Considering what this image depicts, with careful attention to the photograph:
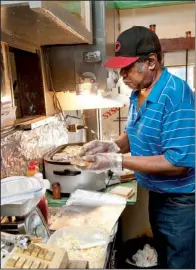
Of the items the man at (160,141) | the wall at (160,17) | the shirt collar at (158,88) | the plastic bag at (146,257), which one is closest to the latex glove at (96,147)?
the man at (160,141)

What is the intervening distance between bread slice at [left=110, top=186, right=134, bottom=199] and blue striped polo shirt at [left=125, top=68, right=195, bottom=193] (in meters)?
0.14

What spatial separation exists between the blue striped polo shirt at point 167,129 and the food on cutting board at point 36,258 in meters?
0.55

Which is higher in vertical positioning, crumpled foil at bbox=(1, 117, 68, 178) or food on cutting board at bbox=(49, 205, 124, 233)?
crumpled foil at bbox=(1, 117, 68, 178)

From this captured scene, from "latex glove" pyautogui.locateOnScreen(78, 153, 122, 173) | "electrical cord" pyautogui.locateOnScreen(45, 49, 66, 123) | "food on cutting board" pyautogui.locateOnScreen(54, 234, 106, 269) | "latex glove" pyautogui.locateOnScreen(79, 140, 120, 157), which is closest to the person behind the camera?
"food on cutting board" pyautogui.locateOnScreen(54, 234, 106, 269)

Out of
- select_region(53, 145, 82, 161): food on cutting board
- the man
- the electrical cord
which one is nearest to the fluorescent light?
the electrical cord

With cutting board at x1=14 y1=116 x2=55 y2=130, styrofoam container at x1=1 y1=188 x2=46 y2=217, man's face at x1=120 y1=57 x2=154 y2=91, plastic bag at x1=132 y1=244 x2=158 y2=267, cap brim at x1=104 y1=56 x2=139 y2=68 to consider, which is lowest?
plastic bag at x1=132 y1=244 x2=158 y2=267

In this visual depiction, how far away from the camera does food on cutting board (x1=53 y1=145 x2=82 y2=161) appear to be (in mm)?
1379

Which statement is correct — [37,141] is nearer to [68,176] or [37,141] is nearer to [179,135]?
[68,176]

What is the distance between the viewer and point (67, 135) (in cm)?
166

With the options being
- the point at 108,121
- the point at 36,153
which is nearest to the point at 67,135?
the point at 36,153

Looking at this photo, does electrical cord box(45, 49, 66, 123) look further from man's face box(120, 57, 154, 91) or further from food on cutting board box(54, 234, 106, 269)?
food on cutting board box(54, 234, 106, 269)

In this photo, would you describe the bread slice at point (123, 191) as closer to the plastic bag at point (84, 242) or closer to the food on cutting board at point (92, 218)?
the food on cutting board at point (92, 218)

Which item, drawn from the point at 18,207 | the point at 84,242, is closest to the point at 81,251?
the point at 84,242

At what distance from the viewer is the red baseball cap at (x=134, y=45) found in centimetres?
105
